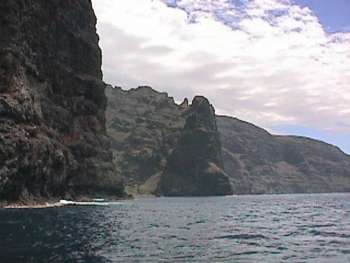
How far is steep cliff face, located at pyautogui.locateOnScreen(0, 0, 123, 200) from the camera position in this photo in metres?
123

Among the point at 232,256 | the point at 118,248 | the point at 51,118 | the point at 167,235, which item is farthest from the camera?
the point at 51,118

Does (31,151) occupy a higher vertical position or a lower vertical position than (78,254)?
higher

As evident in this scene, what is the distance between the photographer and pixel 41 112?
517 feet

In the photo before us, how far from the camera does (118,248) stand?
1998 inches

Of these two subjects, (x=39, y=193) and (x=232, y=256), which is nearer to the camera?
(x=232, y=256)

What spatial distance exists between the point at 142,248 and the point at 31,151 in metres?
84.6

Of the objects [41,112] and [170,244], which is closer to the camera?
[170,244]

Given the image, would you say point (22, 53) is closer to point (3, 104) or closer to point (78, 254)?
point (3, 104)

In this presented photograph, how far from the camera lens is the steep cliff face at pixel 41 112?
122750mm

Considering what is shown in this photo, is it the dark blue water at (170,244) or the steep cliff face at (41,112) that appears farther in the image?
the steep cliff face at (41,112)

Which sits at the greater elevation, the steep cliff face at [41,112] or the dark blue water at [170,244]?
the steep cliff face at [41,112]

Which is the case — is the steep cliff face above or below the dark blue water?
above

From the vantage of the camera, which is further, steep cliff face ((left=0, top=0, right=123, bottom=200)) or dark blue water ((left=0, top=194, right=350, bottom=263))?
steep cliff face ((left=0, top=0, right=123, bottom=200))

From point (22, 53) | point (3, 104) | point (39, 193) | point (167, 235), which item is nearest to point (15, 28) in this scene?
point (22, 53)
